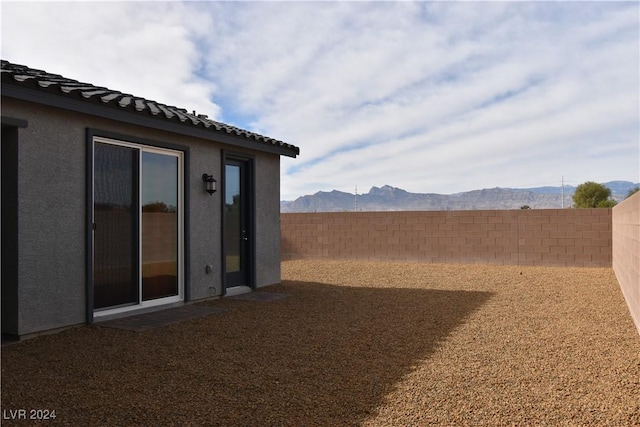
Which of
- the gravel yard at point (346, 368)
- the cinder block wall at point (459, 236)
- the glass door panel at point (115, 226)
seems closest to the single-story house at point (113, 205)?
the glass door panel at point (115, 226)

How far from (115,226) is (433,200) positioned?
94671mm

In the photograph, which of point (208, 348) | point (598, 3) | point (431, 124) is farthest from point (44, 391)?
point (431, 124)

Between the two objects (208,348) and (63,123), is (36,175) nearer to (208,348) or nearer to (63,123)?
(63,123)

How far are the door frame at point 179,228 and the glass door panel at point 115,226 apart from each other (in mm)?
115

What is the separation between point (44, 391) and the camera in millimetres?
3543

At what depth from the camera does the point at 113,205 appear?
6.11 metres

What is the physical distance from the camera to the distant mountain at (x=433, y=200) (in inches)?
3720

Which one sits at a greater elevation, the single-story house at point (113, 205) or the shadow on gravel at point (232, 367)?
the single-story house at point (113, 205)

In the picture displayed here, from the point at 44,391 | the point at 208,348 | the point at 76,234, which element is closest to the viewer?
the point at 44,391

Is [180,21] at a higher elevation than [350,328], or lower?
higher

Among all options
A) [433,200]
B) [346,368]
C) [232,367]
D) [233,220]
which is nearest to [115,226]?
[233,220]

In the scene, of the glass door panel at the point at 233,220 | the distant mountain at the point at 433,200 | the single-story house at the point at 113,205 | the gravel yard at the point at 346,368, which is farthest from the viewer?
the distant mountain at the point at 433,200

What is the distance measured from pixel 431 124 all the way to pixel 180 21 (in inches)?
609

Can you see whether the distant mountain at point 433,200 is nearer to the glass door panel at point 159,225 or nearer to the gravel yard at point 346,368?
the glass door panel at point 159,225
